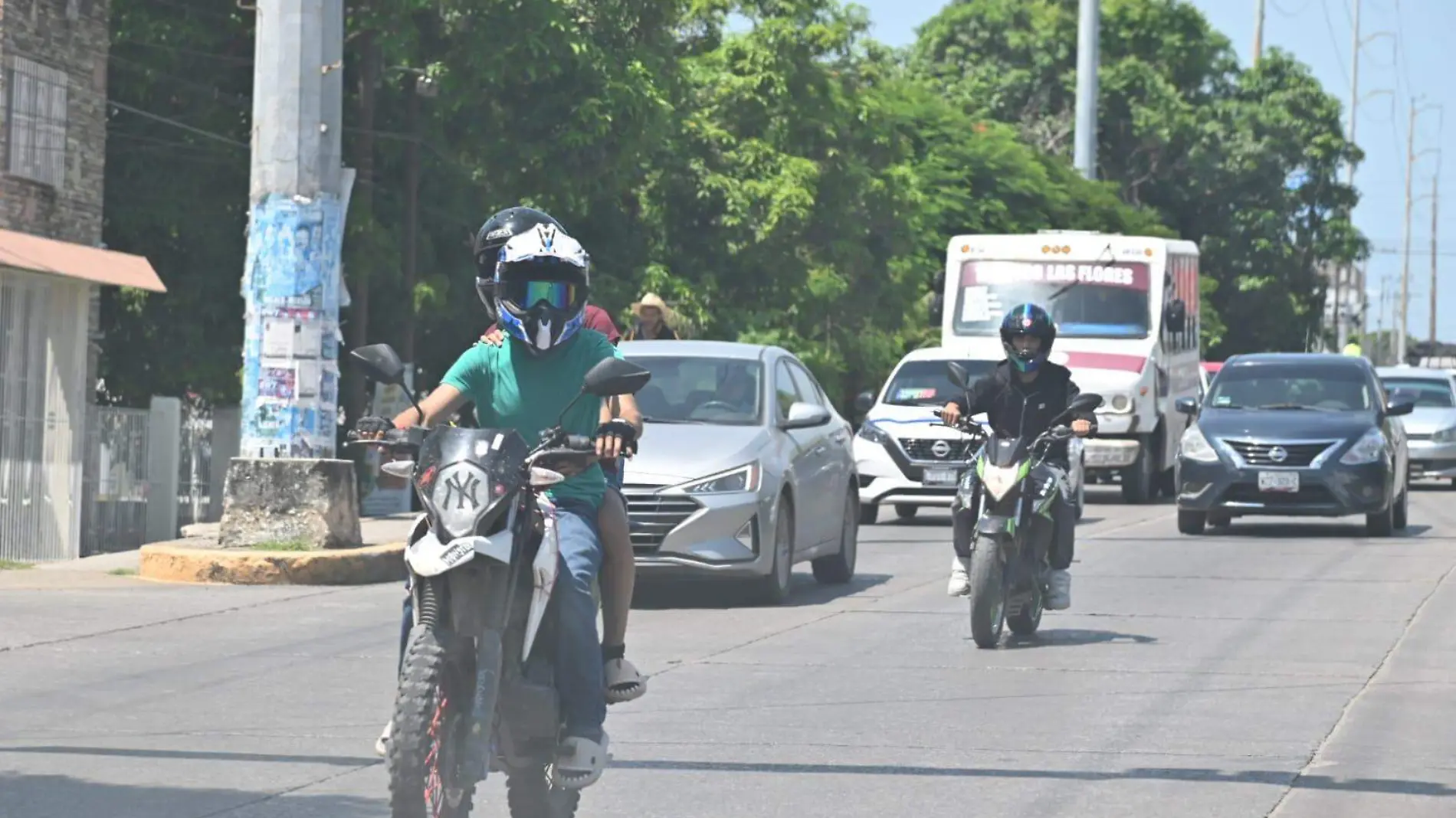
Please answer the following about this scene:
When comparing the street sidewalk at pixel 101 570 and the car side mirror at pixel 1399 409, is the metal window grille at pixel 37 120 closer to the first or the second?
the street sidewalk at pixel 101 570

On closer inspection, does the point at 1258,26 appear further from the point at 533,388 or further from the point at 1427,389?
the point at 533,388

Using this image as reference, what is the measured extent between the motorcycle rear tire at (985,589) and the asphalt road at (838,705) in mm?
262

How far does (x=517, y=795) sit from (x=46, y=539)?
14595mm

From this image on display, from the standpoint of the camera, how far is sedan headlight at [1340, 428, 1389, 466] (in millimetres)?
21062

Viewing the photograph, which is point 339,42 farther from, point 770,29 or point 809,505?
point 770,29

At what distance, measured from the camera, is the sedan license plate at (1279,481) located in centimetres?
2103

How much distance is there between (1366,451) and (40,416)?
11530 mm

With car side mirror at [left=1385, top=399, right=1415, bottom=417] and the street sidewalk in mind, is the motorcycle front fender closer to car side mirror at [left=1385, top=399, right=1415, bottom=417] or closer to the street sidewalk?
the street sidewalk

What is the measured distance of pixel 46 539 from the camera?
20016mm

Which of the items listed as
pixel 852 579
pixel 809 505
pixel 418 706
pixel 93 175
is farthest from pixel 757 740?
pixel 93 175

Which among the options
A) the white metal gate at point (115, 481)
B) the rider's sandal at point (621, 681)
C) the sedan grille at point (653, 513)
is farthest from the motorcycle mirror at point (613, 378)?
the white metal gate at point (115, 481)

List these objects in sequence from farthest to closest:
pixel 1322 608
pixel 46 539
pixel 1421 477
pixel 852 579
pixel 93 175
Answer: pixel 1421 477 < pixel 93 175 < pixel 46 539 < pixel 852 579 < pixel 1322 608

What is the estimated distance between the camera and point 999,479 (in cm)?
1188

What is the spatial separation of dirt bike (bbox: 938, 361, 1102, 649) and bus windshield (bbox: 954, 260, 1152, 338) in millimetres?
15906
